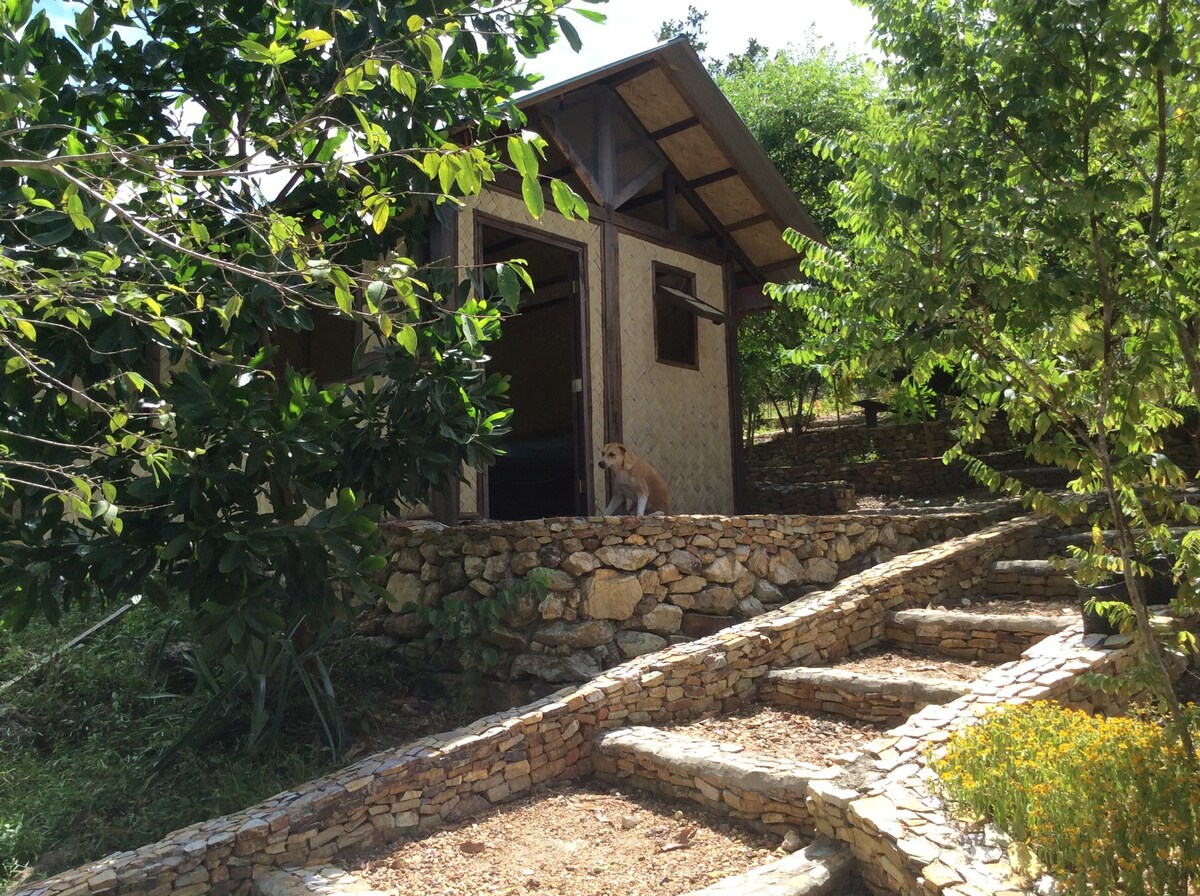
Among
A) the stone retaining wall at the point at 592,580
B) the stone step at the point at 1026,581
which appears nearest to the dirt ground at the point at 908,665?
the stone retaining wall at the point at 592,580

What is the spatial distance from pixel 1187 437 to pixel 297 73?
43.2 feet

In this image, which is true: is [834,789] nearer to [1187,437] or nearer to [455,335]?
[455,335]

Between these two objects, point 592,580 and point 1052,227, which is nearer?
Answer: point 1052,227

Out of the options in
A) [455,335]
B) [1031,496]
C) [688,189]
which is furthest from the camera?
[688,189]

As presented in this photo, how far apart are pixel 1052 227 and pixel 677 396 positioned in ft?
19.9

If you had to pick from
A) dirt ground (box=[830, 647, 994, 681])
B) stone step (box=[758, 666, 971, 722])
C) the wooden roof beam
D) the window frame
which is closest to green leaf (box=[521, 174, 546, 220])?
stone step (box=[758, 666, 971, 722])

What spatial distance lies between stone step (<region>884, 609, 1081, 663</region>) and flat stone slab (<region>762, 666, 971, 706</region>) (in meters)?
0.65

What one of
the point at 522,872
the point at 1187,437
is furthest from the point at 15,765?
the point at 1187,437

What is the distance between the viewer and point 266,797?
15.9ft

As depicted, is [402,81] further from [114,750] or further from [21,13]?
[114,750]

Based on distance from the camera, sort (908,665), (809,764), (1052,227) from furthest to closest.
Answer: (908,665) < (809,764) < (1052,227)

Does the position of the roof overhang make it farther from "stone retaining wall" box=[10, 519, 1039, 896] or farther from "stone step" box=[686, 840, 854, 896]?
"stone step" box=[686, 840, 854, 896]

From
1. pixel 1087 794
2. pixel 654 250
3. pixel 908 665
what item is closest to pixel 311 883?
pixel 1087 794

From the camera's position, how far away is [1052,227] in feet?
11.6
